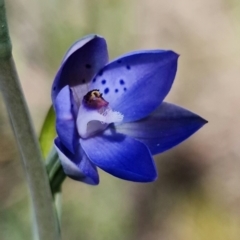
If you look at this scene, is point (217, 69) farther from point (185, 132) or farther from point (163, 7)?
point (185, 132)

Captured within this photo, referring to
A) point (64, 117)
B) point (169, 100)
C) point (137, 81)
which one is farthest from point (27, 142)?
point (169, 100)

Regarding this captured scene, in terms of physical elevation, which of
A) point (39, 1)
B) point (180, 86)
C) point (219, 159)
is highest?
point (39, 1)

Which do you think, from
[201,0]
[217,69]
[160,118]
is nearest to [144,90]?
[160,118]

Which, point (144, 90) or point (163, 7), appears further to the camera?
point (163, 7)

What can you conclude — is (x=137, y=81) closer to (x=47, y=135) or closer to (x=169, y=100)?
(x=47, y=135)

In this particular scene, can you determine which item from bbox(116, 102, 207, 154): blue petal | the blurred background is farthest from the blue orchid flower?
the blurred background

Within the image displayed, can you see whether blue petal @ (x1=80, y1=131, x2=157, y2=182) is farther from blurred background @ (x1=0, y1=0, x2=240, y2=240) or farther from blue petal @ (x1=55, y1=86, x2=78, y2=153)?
blurred background @ (x1=0, y1=0, x2=240, y2=240)
